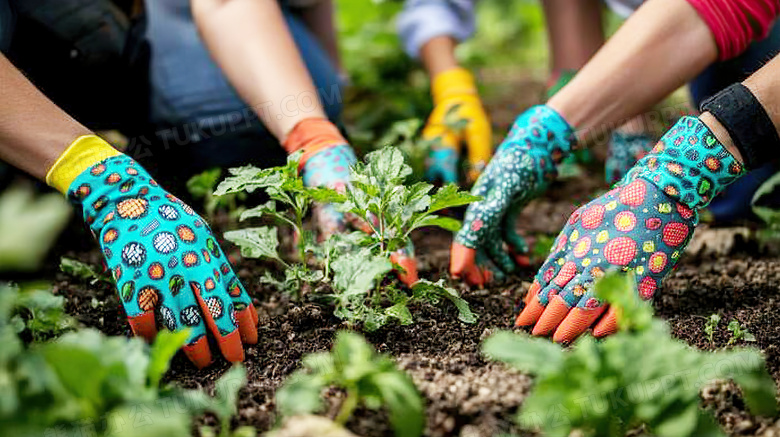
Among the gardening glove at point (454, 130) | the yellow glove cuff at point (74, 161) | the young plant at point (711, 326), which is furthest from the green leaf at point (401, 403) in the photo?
the gardening glove at point (454, 130)

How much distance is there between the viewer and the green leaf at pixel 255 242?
1.60m

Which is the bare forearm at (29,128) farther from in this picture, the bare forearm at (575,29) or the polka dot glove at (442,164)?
the bare forearm at (575,29)

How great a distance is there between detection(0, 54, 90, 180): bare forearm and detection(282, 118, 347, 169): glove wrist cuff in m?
0.56

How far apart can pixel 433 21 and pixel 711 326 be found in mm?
1852

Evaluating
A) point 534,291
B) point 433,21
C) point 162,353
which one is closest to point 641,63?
point 534,291

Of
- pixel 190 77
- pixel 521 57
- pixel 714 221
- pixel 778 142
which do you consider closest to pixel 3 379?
pixel 778 142

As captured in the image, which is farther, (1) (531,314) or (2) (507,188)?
(2) (507,188)

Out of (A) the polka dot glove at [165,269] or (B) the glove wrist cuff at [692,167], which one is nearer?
(A) the polka dot glove at [165,269]

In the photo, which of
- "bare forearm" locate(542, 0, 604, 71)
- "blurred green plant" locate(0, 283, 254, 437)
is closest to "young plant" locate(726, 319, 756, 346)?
"blurred green plant" locate(0, 283, 254, 437)

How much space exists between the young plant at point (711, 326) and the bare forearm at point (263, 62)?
3.63ft

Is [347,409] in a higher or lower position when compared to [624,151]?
higher

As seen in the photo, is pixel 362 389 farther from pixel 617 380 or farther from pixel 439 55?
pixel 439 55

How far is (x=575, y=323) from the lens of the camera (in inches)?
59.0

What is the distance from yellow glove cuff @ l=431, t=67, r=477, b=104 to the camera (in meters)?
2.81
